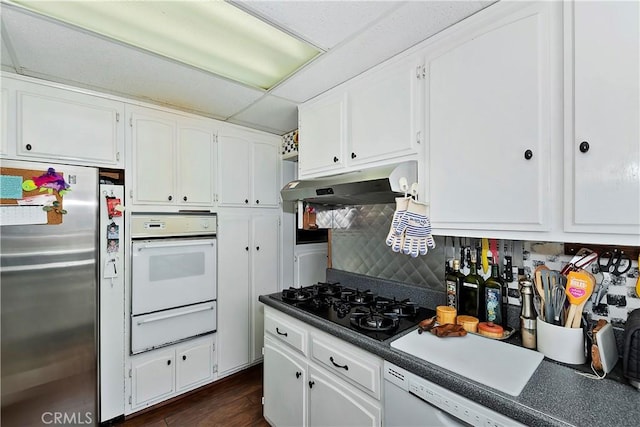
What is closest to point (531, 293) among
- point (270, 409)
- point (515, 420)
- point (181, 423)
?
point (515, 420)

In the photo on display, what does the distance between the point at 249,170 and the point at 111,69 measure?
4.13 ft

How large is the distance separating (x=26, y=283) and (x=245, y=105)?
1781 mm

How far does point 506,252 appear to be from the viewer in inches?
57.9

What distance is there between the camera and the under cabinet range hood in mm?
1498

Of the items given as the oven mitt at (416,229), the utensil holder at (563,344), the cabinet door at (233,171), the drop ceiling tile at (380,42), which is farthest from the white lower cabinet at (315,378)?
the drop ceiling tile at (380,42)

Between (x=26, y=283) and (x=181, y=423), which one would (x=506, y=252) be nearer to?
(x=181, y=423)

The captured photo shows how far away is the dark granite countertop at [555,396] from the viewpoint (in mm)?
819

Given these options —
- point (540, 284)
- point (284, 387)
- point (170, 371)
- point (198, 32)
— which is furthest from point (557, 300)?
point (170, 371)

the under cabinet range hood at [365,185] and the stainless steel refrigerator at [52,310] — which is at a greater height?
the under cabinet range hood at [365,185]

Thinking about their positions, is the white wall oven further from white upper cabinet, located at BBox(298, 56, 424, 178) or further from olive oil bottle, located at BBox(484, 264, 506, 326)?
olive oil bottle, located at BBox(484, 264, 506, 326)

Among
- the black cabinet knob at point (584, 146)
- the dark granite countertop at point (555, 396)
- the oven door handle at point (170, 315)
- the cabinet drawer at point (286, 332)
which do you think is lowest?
the oven door handle at point (170, 315)

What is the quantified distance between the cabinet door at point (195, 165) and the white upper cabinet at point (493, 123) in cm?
183

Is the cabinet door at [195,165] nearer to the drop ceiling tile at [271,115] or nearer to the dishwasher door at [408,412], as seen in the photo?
the drop ceiling tile at [271,115]

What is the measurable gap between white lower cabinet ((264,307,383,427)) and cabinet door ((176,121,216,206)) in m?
1.12
